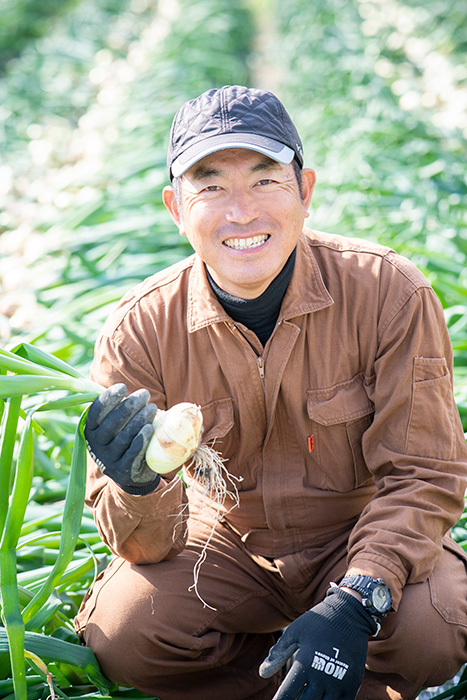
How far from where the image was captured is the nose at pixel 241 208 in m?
1.88

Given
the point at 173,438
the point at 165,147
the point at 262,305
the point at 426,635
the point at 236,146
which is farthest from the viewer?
the point at 165,147

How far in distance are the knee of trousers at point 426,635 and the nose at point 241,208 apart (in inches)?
35.4

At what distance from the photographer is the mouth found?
189 cm

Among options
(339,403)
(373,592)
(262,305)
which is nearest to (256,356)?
(262,305)

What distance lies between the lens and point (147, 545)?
1922 millimetres

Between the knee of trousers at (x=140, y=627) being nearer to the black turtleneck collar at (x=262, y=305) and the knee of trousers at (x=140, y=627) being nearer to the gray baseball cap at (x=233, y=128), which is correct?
the black turtleneck collar at (x=262, y=305)

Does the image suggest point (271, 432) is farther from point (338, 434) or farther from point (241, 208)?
point (241, 208)

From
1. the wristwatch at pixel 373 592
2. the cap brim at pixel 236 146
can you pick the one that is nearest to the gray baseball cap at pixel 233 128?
the cap brim at pixel 236 146

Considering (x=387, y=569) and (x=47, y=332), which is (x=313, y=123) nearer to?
(x=47, y=332)

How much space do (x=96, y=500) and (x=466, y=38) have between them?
5.67 m

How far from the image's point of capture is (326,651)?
5.20 ft

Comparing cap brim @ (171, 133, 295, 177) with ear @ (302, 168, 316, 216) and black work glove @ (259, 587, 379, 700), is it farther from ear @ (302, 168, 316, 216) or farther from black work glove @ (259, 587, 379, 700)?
black work glove @ (259, 587, 379, 700)

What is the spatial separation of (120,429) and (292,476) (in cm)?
55

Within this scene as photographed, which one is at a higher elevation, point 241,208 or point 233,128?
point 233,128
